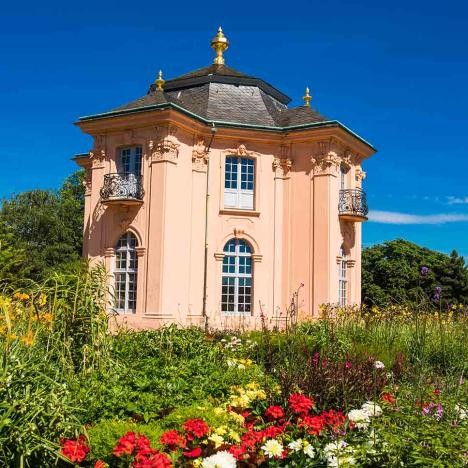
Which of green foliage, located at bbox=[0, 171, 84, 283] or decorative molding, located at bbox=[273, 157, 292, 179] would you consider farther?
green foliage, located at bbox=[0, 171, 84, 283]

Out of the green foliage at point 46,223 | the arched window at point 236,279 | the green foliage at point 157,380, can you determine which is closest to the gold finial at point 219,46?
the arched window at point 236,279

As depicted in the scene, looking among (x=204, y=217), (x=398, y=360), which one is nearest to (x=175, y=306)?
(x=204, y=217)

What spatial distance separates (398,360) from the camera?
8680mm

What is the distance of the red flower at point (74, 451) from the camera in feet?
15.6

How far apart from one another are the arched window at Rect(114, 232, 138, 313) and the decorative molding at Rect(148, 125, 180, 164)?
8.95 ft

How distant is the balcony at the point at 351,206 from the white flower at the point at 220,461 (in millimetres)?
17256

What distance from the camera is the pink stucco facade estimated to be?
19.4 metres

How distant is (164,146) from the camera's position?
765 inches

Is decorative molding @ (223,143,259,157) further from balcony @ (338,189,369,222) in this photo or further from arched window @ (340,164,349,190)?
balcony @ (338,189,369,222)

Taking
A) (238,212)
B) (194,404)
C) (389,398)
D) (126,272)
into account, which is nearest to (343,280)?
(238,212)

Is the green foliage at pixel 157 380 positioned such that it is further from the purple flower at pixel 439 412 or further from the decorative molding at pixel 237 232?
the decorative molding at pixel 237 232

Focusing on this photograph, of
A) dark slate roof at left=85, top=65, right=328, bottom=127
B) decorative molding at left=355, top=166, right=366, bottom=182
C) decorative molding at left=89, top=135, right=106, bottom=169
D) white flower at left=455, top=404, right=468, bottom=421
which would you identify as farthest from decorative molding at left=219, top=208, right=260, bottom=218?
white flower at left=455, top=404, right=468, bottom=421

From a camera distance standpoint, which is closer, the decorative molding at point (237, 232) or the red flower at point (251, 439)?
the red flower at point (251, 439)

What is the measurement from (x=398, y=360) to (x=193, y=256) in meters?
Result: 12.2
